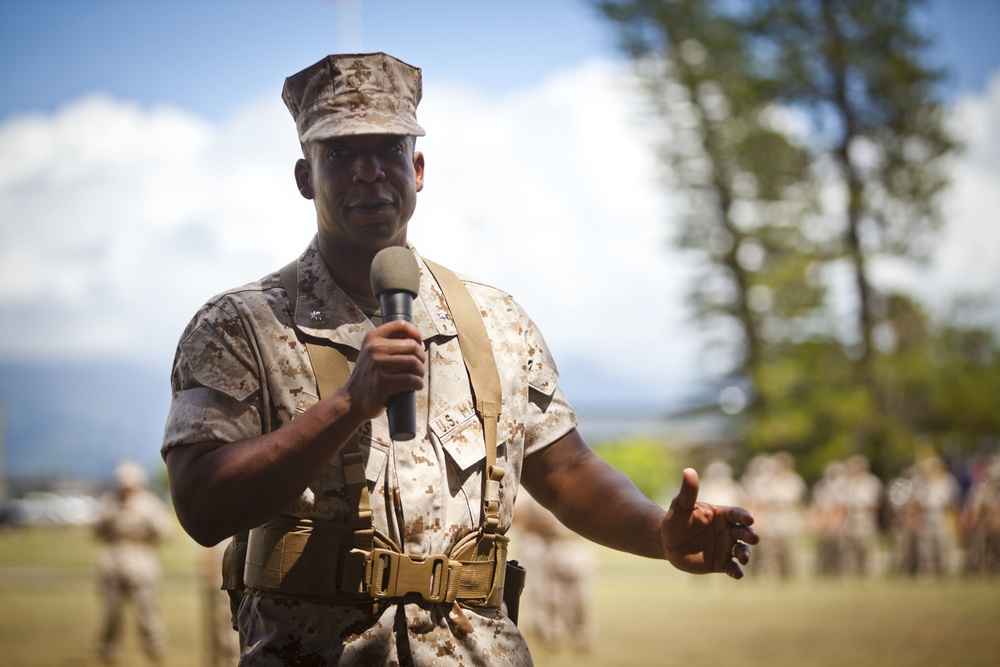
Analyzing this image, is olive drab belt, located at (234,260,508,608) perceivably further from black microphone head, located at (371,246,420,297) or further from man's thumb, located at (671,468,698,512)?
man's thumb, located at (671,468,698,512)

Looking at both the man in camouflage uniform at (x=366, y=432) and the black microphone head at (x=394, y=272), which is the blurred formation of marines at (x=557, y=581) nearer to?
the man in camouflage uniform at (x=366, y=432)

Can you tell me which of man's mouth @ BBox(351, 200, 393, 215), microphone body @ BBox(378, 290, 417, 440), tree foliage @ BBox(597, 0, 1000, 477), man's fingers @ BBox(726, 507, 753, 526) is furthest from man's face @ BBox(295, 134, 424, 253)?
tree foliage @ BBox(597, 0, 1000, 477)

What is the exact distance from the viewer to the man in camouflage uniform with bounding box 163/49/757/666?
2.84 m

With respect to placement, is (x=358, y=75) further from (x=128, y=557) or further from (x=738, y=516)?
(x=128, y=557)

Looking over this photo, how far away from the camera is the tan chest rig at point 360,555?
300 cm

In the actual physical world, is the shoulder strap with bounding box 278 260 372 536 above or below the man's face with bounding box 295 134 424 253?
below

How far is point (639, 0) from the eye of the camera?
4269cm

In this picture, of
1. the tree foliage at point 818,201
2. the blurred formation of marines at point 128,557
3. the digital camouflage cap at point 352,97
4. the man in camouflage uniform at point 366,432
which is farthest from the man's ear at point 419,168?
the tree foliage at point 818,201

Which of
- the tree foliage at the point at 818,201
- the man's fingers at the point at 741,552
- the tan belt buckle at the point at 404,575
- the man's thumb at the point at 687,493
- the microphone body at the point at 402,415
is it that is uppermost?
the tree foliage at the point at 818,201

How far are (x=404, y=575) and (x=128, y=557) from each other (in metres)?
13.0

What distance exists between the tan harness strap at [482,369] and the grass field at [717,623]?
1057 centimetres

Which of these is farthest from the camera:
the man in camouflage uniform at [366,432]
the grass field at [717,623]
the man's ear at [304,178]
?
the grass field at [717,623]

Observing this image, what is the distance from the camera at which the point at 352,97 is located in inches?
129

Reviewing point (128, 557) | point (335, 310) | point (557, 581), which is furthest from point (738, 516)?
point (128, 557)
